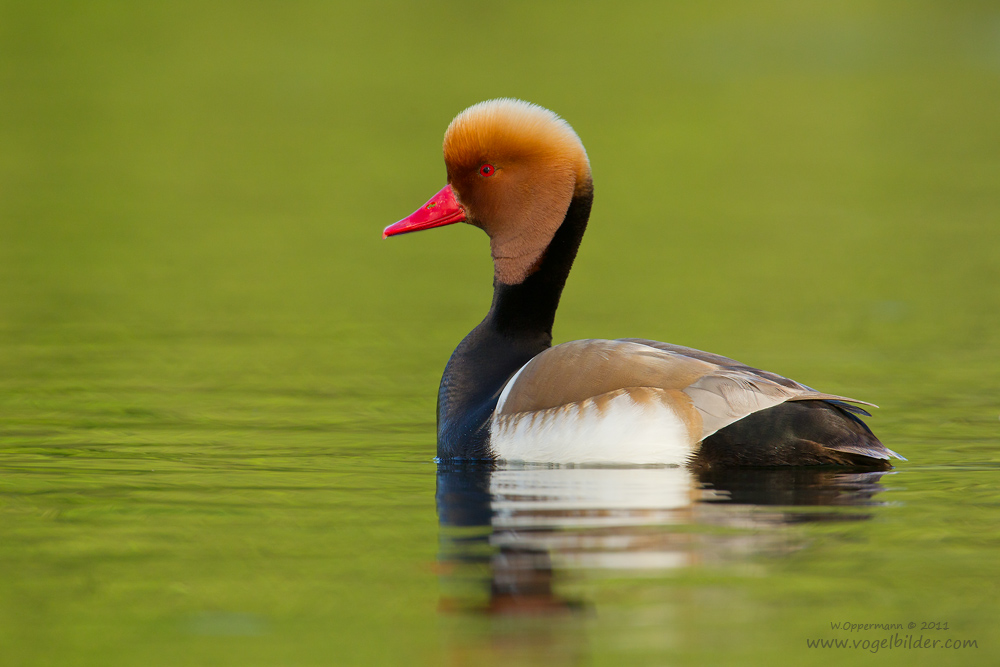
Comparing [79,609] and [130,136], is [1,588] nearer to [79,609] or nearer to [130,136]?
[79,609]

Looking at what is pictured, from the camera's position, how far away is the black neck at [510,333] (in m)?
7.15

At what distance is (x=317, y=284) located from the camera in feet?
41.9

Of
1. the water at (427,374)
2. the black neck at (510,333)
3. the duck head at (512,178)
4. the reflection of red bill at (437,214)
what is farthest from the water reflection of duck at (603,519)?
the reflection of red bill at (437,214)

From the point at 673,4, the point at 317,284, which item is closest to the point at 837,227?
the point at 317,284

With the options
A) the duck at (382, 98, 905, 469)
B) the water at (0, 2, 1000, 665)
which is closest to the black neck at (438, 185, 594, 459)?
the duck at (382, 98, 905, 469)

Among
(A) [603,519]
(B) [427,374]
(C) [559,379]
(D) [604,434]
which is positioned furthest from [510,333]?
(A) [603,519]

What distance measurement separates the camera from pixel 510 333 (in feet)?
24.4

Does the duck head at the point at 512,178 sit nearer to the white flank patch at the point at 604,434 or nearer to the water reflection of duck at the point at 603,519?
the white flank patch at the point at 604,434

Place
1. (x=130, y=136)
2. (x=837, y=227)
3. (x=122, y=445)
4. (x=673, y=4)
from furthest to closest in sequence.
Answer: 1. (x=673, y=4)
2. (x=130, y=136)
3. (x=837, y=227)
4. (x=122, y=445)

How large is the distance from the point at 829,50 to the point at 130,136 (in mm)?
19730

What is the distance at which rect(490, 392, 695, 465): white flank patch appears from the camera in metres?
6.21

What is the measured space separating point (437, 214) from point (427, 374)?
192cm

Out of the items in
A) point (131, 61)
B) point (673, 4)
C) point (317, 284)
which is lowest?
point (317, 284)

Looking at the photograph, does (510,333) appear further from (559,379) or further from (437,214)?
(559,379)
